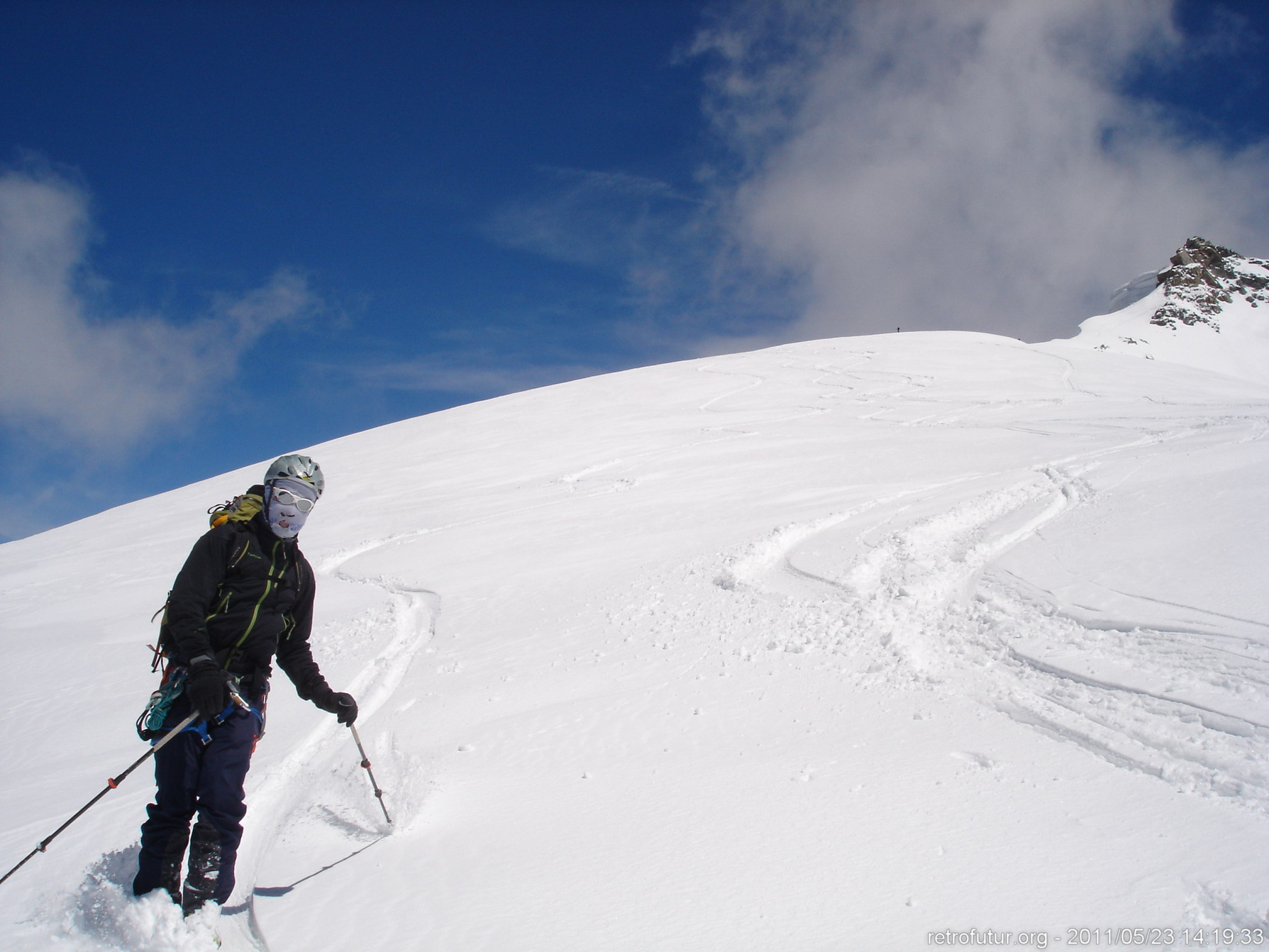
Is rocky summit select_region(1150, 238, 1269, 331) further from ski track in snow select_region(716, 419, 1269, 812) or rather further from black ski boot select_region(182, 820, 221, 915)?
black ski boot select_region(182, 820, 221, 915)

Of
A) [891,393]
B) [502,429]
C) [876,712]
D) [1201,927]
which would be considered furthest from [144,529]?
[891,393]

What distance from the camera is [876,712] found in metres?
5.08

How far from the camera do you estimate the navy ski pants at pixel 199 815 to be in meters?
3.22

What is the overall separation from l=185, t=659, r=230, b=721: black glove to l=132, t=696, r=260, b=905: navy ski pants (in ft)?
0.79

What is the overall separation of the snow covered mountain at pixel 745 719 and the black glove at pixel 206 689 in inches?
38.9

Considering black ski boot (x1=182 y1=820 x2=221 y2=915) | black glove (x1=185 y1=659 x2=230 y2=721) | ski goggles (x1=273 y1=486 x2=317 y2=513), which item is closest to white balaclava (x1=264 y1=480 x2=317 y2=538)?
ski goggles (x1=273 y1=486 x2=317 y2=513)

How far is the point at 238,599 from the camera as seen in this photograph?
3502mm

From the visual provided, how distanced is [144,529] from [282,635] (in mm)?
17040

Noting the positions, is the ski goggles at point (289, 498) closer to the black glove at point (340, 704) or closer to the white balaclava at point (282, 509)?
the white balaclava at point (282, 509)

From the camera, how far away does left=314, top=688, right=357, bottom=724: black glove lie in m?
3.94

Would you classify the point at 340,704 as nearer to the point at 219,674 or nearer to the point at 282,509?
the point at 219,674

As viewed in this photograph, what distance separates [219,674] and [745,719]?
11.5 ft

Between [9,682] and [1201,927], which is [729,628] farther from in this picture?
[9,682]

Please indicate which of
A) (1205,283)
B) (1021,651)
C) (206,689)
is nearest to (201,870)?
(206,689)
